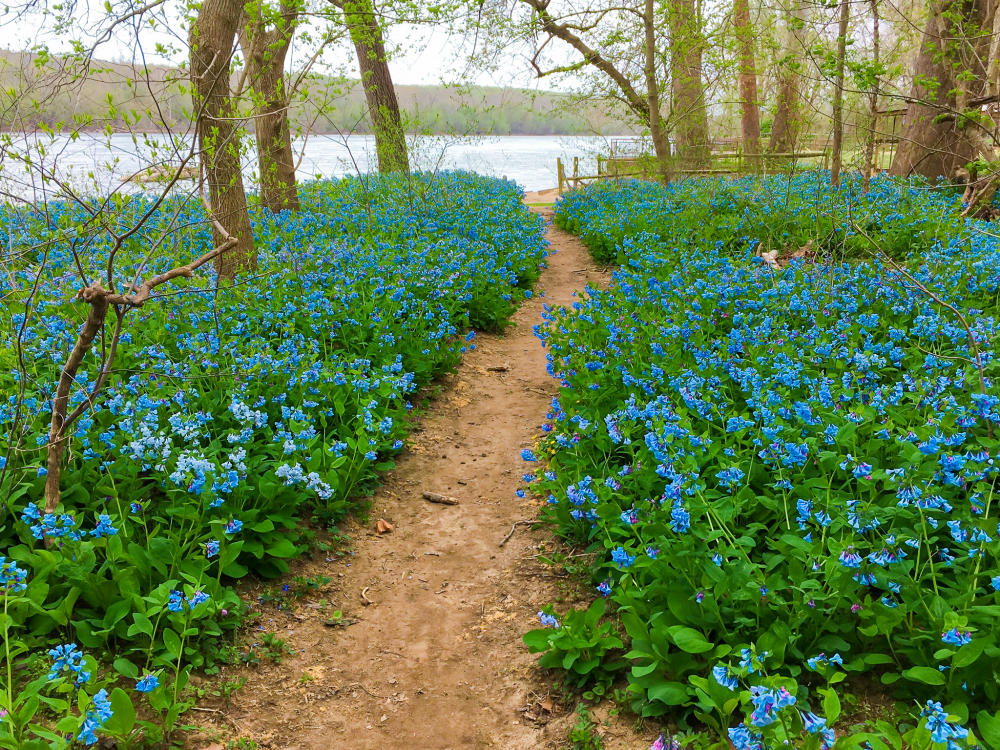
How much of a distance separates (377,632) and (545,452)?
123cm

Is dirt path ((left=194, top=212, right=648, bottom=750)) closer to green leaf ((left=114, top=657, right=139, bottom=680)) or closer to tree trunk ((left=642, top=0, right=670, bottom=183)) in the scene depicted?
green leaf ((left=114, top=657, right=139, bottom=680))

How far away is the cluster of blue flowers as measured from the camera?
6.28ft

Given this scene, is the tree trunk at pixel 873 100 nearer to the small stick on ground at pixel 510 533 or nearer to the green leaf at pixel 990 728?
the small stick on ground at pixel 510 533

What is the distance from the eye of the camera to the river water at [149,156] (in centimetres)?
388

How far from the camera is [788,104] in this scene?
9680 millimetres

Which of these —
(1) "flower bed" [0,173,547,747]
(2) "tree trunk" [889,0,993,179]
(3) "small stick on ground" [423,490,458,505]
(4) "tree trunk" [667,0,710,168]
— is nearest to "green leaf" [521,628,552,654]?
(1) "flower bed" [0,173,547,747]

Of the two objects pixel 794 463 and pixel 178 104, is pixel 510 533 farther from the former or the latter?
pixel 178 104

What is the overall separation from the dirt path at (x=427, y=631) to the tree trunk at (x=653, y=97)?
8.35 meters

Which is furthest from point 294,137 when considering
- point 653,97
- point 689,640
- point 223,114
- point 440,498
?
point 653,97

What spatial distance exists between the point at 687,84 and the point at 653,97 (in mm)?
2171

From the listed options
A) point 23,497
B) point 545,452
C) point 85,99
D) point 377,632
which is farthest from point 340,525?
point 85,99

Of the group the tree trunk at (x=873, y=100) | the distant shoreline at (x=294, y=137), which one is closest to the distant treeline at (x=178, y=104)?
the distant shoreline at (x=294, y=137)

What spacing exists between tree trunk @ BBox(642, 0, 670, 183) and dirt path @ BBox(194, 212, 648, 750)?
835cm

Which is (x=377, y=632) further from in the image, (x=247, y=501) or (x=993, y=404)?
(x=993, y=404)
